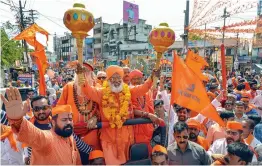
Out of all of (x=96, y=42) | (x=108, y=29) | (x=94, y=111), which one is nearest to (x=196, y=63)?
(x=94, y=111)

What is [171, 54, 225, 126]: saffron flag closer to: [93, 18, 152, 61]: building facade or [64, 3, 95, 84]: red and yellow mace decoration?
[64, 3, 95, 84]: red and yellow mace decoration

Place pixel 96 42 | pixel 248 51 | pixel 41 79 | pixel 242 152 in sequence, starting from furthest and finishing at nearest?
pixel 96 42
pixel 248 51
pixel 41 79
pixel 242 152

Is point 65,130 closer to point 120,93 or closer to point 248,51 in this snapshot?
point 120,93

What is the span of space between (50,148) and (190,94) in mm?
1785

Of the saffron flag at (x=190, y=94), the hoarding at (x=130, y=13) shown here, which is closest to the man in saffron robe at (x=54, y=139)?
the saffron flag at (x=190, y=94)

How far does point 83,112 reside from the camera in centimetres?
364

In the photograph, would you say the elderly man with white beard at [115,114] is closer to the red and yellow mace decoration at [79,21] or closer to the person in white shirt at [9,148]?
the red and yellow mace decoration at [79,21]

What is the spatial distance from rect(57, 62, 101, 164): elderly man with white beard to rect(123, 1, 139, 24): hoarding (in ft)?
166

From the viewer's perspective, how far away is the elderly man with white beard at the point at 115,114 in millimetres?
3531

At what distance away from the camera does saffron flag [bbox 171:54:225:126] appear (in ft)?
11.1

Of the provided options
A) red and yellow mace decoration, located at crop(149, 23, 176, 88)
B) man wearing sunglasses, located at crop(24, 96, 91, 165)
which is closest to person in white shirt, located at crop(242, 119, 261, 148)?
red and yellow mace decoration, located at crop(149, 23, 176, 88)

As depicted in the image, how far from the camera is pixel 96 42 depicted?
60.2 m

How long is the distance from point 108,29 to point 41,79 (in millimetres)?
52270

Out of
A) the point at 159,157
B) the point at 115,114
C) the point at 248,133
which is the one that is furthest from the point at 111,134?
the point at 248,133
